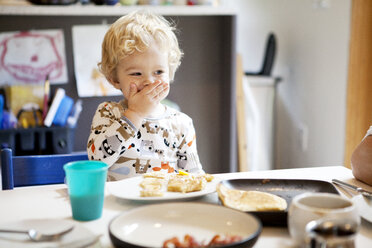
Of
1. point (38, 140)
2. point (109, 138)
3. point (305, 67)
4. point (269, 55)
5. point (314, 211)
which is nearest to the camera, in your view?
point (314, 211)

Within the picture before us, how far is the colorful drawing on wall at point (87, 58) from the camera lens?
7.59 feet

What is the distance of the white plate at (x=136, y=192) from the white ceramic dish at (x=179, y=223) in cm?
9

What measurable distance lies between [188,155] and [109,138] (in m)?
0.28

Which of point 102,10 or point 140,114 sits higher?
point 102,10

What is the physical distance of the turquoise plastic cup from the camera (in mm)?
894

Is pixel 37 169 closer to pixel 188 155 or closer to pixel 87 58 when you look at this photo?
pixel 188 155

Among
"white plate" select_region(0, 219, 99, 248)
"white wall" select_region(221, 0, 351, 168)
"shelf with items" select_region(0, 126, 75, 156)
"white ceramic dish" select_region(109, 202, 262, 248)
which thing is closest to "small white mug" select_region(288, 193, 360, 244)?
"white ceramic dish" select_region(109, 202, 262, 248)

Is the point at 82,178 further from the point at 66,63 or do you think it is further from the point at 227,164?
the point at 227,164

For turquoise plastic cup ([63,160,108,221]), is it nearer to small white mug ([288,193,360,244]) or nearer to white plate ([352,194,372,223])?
small white mug ([288,193,360,244])

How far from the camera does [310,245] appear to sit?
0.55 metres

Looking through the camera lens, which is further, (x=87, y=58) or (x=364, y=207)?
(x=87, y=58)

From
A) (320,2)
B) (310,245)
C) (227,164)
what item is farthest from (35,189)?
(320,2)

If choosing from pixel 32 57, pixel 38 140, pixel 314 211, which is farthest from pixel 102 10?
pixel 314 211

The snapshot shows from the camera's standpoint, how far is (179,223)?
88 centimetres
